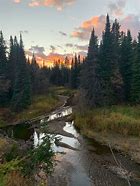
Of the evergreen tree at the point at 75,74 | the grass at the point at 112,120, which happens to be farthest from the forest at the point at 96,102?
the evergreen tree at the point at 75,74

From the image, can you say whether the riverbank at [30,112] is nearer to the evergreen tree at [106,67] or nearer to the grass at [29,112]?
the grass at [29,112]

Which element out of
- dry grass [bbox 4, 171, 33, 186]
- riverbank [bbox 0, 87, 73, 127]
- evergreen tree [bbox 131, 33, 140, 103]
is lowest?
riverbank [bbox 0, 87, 73, 127]

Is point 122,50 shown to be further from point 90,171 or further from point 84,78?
point 90,171

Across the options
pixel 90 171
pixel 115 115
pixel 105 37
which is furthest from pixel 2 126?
pixel 90 171

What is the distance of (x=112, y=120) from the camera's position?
48719 millimetres

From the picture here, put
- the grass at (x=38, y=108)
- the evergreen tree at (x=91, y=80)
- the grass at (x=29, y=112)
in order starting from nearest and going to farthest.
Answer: the evergreen tree at (x=91, y=80), the grass at (x=29, y=112), the grass at (x=38, y=108)

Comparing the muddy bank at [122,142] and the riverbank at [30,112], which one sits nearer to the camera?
the muddy bank at [122,142]

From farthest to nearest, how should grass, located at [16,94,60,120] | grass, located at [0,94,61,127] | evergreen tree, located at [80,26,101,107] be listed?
grass, located at [16,94,60,120] < grass, located at [0,94,61,127] < evergreen tree, located at [80,26,101,107]

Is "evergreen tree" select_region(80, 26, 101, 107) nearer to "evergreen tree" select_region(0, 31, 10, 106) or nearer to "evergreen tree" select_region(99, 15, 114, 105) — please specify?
"evergreen tree" select_region(99, 15, 114, 105)

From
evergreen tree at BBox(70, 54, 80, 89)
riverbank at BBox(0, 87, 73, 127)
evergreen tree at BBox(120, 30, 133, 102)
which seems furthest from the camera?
evergreen tree at BBox(70, 54, 80, 89)

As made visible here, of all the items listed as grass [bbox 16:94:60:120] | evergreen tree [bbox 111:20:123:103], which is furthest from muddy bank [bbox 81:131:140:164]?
grass [bbox 16:94:60:120]

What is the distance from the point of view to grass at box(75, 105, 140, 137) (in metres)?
46.4

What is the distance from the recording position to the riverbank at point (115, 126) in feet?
133

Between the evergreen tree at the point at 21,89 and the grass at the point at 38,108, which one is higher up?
the evergreen tree at the point at 21,89
